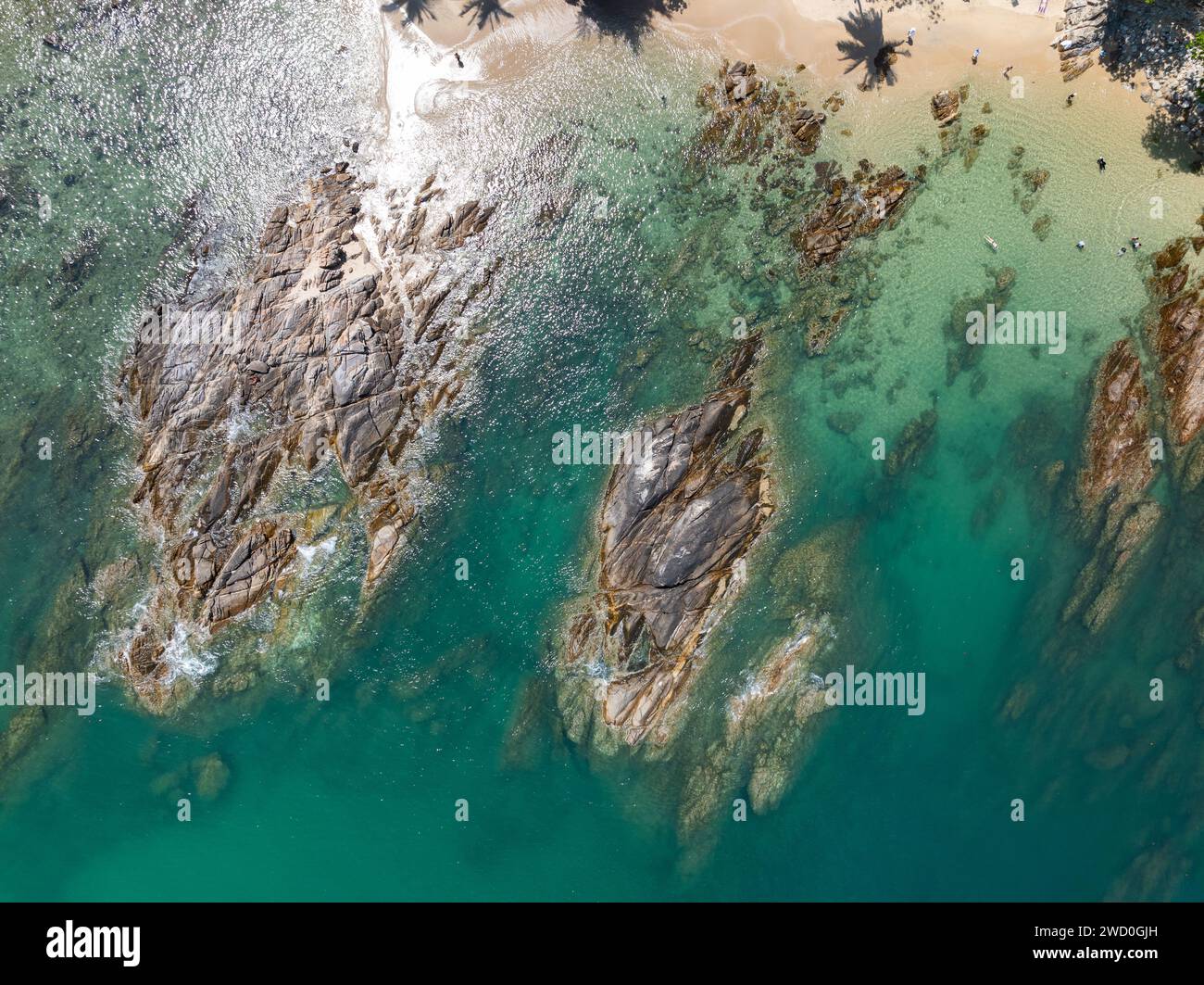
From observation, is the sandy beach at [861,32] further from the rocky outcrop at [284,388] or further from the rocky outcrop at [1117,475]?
the rocky outcrop at [1117,475]

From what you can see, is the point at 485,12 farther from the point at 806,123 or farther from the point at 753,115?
the point at 806,123

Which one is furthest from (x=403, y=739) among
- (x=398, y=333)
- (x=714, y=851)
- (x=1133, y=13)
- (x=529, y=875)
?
(x=1133, y=13)

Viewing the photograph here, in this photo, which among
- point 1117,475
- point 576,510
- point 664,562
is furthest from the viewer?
point 576,510

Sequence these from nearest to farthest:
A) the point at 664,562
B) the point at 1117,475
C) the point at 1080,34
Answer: the point at 1080,34 → the point at 1117,475 → the point at 664,562

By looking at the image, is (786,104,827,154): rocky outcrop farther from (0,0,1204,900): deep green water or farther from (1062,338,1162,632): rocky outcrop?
(1062,338,1162,632): rocky outcrop

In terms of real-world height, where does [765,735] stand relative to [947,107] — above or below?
below

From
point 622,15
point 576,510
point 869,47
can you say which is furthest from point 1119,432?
point 622,15
